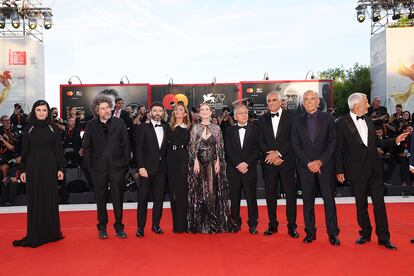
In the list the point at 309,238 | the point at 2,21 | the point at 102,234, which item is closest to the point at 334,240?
the point at 309,238

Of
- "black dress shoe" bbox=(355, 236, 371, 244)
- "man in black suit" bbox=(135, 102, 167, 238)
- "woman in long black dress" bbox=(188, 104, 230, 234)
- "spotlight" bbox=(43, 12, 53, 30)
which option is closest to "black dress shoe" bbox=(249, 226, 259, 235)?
"woman in long black dress" bbox=(188, 104, 230, 234)

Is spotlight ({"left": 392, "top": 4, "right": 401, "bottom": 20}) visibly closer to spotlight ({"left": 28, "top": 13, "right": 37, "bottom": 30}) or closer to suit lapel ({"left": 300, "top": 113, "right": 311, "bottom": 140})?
spotlight ({"left": 28, "top": 13, "right": 37, "bottom": 30})

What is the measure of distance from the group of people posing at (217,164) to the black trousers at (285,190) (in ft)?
0.05

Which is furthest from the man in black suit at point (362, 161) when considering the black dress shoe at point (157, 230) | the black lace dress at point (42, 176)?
the black lace dress at point (42, 176)

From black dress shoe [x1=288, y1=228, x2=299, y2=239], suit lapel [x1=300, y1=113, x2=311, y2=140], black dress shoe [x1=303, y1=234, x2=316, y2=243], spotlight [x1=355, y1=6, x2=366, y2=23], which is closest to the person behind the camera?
black dress shoe [x1=303, y1=234, x2=316, y2=243]

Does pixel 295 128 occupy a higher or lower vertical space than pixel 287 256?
higher

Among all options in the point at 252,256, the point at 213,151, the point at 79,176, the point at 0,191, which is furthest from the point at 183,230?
the point at 0,191

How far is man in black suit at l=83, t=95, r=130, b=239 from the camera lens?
653 centimetres

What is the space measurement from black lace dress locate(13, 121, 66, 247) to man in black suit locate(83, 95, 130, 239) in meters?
0.53

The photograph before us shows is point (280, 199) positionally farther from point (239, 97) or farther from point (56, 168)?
point (239, 97)

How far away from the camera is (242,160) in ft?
22.5

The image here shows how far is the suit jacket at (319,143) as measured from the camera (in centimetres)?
596

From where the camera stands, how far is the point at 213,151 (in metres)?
6.86

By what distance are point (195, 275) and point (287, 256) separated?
4.17ft
